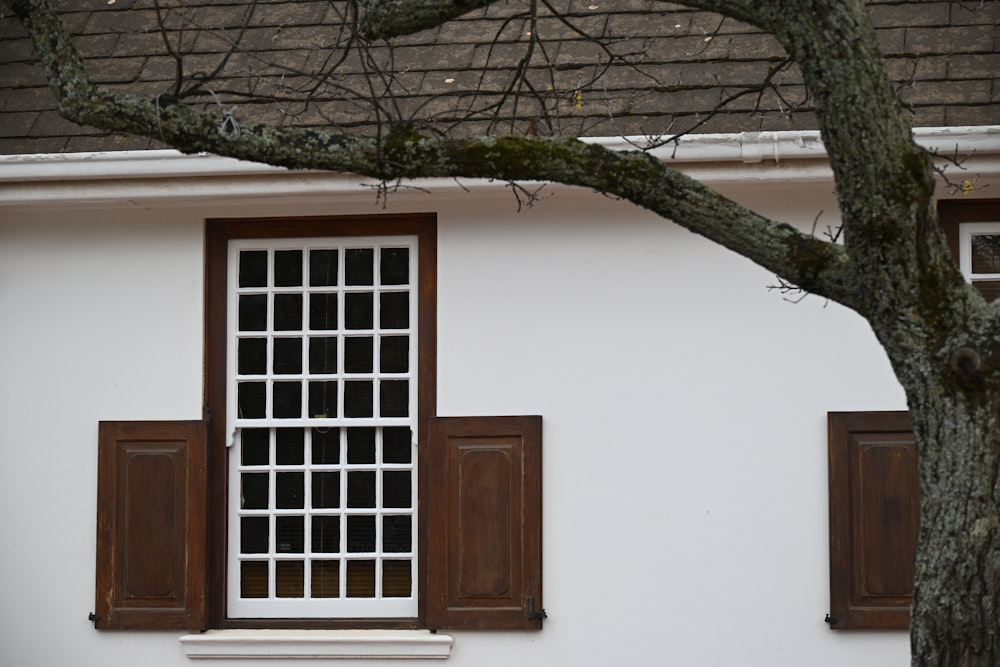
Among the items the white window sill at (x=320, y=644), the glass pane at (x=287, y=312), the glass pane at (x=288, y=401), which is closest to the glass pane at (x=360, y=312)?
the glass pane at (x=287, y=312)

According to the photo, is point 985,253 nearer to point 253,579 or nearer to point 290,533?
point 290,533

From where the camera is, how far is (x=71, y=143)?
25.0ft

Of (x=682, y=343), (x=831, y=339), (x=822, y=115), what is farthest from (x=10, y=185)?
(x=822, y=115)

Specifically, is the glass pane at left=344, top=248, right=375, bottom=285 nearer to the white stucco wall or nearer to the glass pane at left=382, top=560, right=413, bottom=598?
the white stucco wall

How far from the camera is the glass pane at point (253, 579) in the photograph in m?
7.64

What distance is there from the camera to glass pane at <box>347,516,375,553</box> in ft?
24.9

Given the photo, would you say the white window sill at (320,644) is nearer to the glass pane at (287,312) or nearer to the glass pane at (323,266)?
the glass pane at (287,312)

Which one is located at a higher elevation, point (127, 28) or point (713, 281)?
point (127, 28)

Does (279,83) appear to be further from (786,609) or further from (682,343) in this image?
(786,609)

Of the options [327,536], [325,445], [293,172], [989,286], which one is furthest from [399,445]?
[989,286]

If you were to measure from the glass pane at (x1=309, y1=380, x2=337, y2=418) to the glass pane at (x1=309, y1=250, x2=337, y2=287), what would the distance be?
532mm

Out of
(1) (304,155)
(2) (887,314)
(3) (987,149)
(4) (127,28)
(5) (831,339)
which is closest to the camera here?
(2) (887,314)

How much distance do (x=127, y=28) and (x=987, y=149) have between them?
179 inches

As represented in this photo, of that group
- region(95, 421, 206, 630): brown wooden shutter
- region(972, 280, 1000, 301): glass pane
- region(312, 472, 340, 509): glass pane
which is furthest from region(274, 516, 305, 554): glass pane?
region(972, 280, 1000, 301): glass pane
